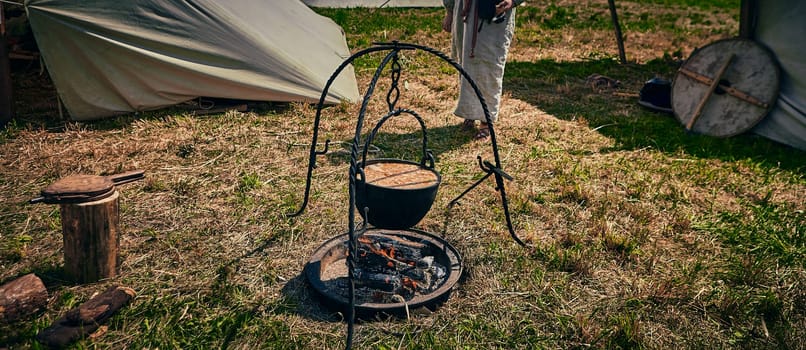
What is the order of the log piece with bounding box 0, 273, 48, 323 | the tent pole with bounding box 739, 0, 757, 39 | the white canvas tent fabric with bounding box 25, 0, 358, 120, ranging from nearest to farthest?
1. the log piece with bounding box 0, 273, 48, 323
2. the white canvas tent fabric with bounding box 25, 0, 358, 120
3. the tent pole with bounding box 739, 0, 757, 39

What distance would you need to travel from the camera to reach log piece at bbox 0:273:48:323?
2295 mm

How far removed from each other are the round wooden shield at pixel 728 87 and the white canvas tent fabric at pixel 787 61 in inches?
5.3

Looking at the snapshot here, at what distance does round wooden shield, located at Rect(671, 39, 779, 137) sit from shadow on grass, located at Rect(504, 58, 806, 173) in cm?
17

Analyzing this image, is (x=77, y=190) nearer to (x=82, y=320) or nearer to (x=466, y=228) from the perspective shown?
(x=82, y=320)

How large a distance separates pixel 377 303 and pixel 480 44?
2756 mm

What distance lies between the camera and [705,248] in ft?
10.4

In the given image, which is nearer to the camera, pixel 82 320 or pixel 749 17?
pixel 82 320

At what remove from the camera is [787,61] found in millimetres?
4922

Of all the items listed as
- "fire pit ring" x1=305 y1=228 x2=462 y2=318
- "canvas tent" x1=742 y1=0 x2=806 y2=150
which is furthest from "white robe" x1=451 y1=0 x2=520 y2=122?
"canvas tent" x1=742 y1=0 x2=806 y2=150

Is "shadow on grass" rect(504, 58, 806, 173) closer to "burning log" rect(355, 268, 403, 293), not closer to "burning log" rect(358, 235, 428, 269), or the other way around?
"burning log" rect(358, 235, 428, 269)

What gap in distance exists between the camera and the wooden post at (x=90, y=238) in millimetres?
2482

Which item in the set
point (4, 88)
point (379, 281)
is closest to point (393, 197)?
point (379, 281)

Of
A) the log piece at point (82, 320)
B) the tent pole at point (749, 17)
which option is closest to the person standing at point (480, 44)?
the tent pole at point (749, 17)

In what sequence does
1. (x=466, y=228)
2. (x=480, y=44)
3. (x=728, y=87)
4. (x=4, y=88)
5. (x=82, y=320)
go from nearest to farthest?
(x=82, y=320)
(x=466, y=228)
(x=480, y=44)
(x=4, y=88)
(x=728, y=87)
